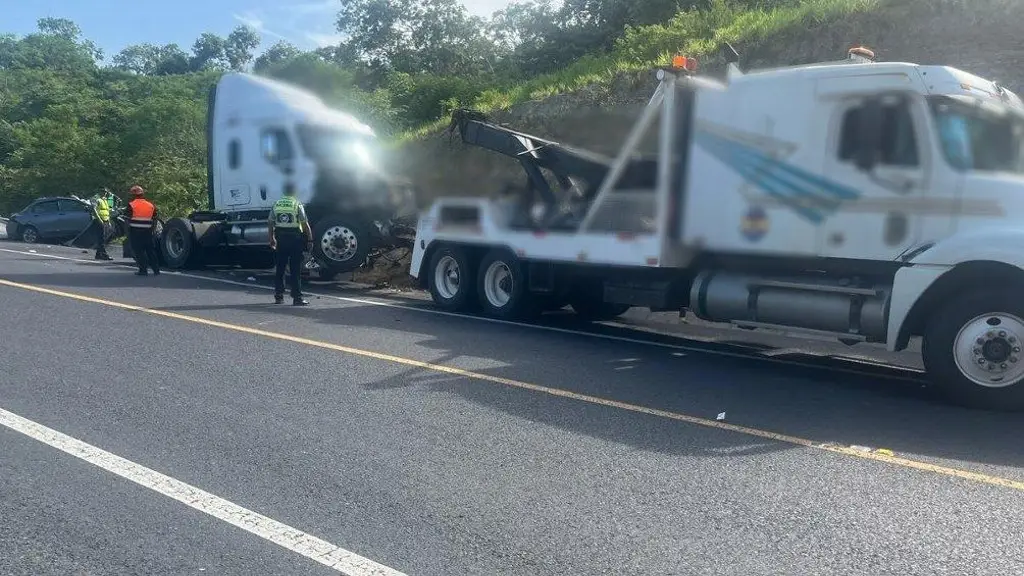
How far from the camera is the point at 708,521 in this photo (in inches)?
174

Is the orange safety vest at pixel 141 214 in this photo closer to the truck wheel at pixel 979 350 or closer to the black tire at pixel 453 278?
the black tire at pixel 453 278

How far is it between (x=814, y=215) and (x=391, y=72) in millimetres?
20551

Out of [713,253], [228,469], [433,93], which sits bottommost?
[228,469]

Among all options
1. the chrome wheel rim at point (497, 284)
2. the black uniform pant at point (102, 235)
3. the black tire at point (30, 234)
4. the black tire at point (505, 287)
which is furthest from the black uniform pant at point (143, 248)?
the black tire at point (30, 234)

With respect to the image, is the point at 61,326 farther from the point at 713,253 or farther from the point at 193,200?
the point at 193,200

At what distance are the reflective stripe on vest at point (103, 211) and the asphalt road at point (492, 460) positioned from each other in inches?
459

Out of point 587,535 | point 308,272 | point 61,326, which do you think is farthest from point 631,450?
point 308,272

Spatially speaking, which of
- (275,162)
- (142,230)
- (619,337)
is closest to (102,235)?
(142,230)

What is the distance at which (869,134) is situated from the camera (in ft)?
25.8

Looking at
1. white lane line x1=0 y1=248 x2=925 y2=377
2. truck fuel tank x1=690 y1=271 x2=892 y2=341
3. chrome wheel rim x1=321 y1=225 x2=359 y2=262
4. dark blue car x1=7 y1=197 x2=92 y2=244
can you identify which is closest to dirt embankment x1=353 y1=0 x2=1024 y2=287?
chrome wheel rim x1=321 y1=225 x2=359 y2=262

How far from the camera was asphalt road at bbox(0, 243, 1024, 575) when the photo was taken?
4055mm

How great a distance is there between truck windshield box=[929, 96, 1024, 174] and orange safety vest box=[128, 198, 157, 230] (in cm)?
1194

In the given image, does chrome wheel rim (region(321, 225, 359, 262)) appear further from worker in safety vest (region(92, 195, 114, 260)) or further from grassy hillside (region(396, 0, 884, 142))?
worker in safety vest (region(92, 195, 114, 260))

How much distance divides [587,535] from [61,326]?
288 inches
